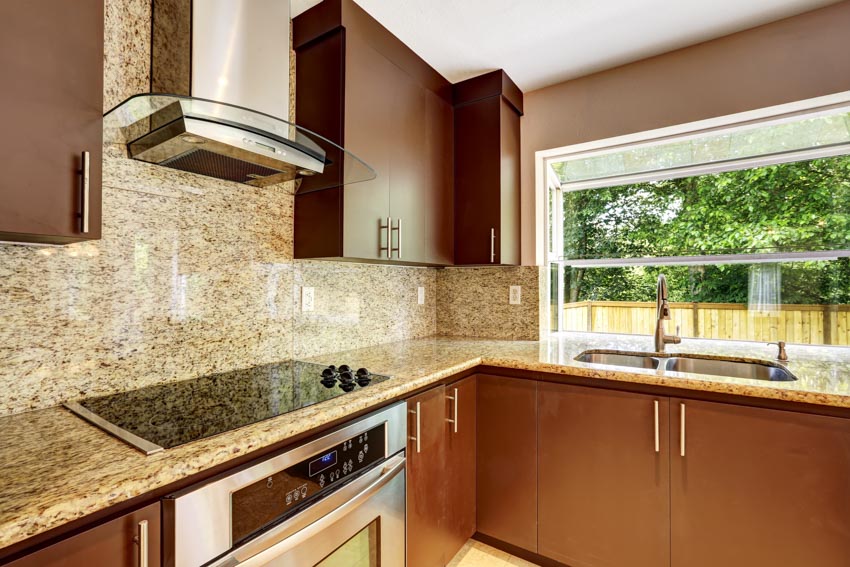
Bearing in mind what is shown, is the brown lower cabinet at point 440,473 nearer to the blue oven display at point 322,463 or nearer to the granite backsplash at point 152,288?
the blue oven display at point 322,463

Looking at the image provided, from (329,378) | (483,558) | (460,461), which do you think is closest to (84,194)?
(329,378)

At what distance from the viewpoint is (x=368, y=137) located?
5.74 ft

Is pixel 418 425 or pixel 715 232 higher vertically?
pixel 715 232

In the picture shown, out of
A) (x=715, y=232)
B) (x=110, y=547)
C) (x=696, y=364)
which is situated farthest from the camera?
(x=715, y=232)

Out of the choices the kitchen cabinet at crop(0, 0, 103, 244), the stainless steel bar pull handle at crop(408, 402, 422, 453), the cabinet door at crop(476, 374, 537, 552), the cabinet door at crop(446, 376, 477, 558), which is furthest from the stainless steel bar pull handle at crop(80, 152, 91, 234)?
the cabinet door at crop(476, 374, 537, 552)

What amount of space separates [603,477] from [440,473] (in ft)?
2.12

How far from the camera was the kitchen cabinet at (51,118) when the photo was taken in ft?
2.75

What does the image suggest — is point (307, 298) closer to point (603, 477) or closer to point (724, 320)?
point (603, 477)

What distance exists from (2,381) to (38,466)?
0.46 meters

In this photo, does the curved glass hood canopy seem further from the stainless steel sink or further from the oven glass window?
the stainless steel sink

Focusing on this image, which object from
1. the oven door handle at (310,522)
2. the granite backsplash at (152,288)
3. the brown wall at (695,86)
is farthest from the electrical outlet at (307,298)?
the brown wall at (695,86)

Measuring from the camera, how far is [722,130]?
2094 mm

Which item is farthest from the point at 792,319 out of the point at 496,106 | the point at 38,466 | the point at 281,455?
the point at 38,466

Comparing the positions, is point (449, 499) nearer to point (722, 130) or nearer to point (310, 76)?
point (310, 76)
